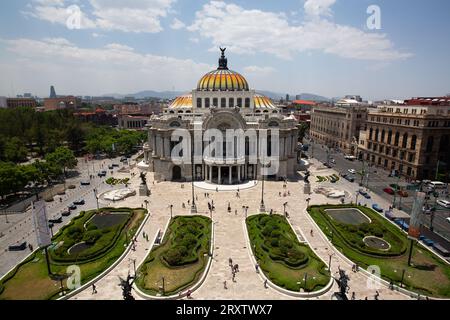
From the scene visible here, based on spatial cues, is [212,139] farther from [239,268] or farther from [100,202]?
[239,268]

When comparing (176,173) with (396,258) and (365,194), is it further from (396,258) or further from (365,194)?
(396,258)

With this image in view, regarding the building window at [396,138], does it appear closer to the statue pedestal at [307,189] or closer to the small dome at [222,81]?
the statue pedestal at [307,189]

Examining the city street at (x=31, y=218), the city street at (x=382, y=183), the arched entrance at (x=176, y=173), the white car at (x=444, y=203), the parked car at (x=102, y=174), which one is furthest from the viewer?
the parked car at (x=102, y=174)

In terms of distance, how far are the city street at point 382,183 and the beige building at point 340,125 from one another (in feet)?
15.3

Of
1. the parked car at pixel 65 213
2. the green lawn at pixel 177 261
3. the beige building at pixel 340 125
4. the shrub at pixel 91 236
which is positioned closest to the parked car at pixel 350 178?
the beige building at pixel 340 125

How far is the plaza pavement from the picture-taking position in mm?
30672

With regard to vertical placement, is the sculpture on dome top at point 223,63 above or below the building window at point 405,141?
above

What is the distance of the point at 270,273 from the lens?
1310 inches

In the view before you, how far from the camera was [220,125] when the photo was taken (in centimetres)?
7025

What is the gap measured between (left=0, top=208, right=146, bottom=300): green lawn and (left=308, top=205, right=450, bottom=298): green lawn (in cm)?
2973

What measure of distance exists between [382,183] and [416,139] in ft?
46.8

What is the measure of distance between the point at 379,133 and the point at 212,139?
51135 mm

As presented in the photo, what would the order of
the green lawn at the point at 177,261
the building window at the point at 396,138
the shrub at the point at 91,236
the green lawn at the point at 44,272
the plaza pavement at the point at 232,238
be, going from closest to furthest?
the green lawn at the point at 44,272 < the plaza pavement at the point at 232,238 < the green lawn at the point at 177,261 < the shrub at the point at 91,236 < the building window at the point at 396,138

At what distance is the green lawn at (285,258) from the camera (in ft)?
105
